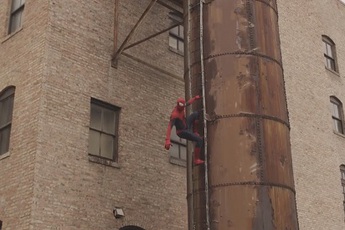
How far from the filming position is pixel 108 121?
13.4m

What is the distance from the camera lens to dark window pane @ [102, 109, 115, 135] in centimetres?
1328

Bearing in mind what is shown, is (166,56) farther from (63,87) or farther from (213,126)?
(213,126)

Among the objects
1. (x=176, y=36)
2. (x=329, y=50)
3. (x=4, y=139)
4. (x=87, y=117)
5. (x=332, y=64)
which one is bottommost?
(x=4, y=139)

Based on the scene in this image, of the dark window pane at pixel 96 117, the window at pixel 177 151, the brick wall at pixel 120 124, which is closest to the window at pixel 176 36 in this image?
the brick wall at pixel 120 124

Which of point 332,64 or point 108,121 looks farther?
point 332,64

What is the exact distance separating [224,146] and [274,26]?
116 inches

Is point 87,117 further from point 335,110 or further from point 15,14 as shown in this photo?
point 335,110

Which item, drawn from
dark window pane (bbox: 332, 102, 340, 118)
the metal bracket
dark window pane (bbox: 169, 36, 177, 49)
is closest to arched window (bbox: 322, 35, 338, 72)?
dark window pane (bbox: 332, 102, 340, 118)

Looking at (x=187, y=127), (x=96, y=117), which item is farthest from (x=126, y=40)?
(x=187, y=127)

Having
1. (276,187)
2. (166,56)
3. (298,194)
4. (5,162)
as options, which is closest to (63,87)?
(5,162)

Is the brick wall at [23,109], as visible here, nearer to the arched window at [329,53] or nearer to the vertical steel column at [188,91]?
the vertical steel column at [188,91]

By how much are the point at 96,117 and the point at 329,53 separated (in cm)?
1366

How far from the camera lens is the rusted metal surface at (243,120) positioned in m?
8.87

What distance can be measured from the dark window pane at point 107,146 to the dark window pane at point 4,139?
7.50 feet
